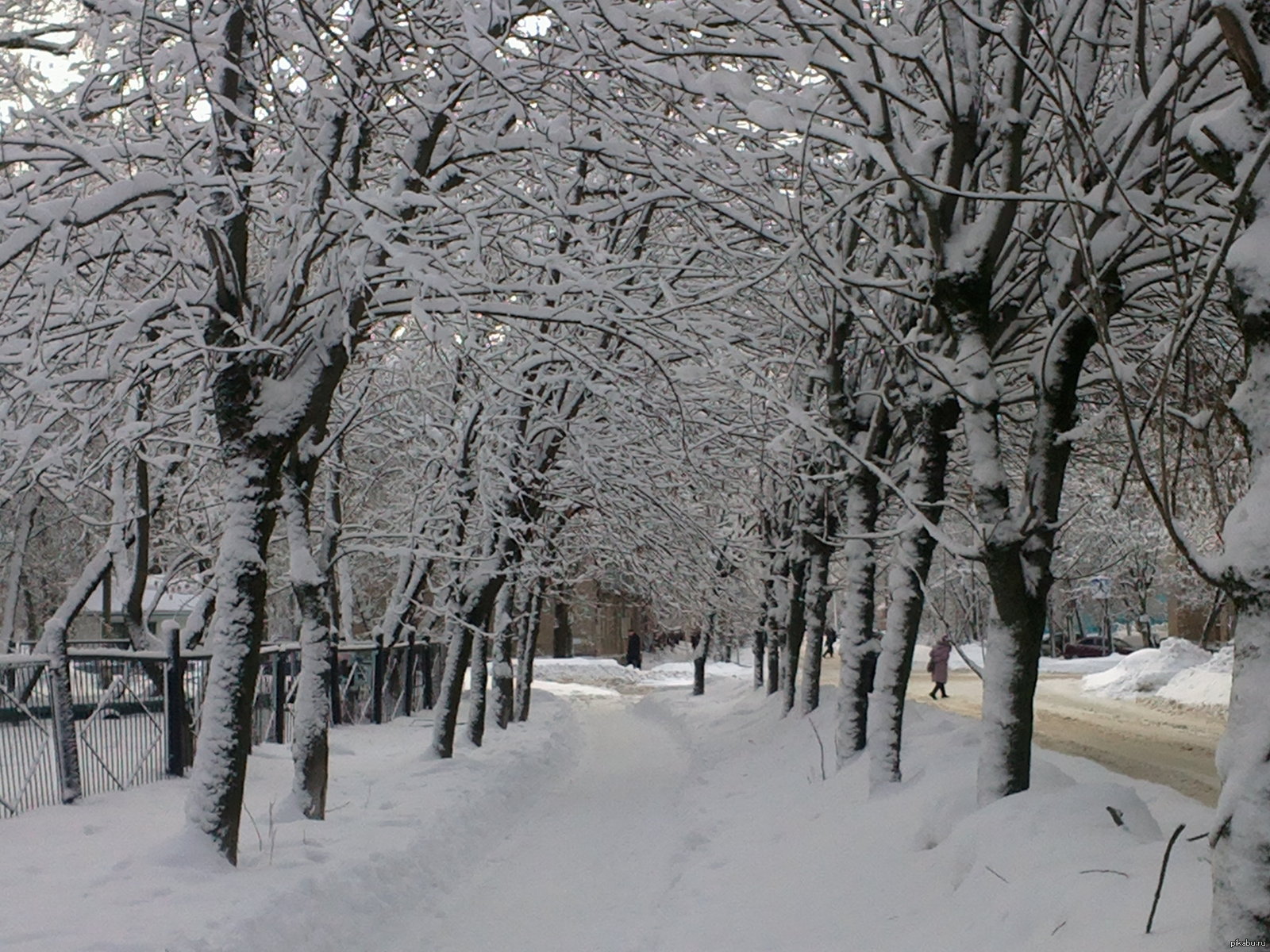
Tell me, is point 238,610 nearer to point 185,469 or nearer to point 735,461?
point 735,461

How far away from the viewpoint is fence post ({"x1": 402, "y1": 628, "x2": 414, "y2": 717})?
22219mm

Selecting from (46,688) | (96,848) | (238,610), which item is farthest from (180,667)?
(238,610)

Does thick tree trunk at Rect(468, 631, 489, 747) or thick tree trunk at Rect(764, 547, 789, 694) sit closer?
thick tree trunk at Rect(468, 631, 489, 747)

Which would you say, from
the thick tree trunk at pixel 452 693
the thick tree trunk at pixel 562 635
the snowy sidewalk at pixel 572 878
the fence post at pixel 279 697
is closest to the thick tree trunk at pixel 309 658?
the snowy sidewalk at pixel 572 878

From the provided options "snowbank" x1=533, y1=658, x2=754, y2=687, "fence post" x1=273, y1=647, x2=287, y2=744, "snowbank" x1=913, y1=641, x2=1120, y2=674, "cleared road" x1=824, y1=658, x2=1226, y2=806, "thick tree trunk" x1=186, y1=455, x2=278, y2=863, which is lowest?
"snowbank" x1=533, y1=658, x2=754, y2=687

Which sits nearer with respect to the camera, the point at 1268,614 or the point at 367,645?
the point at 1268,614

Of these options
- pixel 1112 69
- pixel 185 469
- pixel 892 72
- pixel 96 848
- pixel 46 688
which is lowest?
pixel 96 848

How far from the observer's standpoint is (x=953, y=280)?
655cm

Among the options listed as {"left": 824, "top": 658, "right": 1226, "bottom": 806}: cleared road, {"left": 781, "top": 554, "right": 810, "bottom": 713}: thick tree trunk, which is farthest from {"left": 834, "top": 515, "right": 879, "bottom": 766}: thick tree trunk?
{"left": 781, "top": 554, "right": 810, "bottom": 713}: thick tree trunk

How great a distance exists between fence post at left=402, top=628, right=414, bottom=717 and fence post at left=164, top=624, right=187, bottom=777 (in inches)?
387

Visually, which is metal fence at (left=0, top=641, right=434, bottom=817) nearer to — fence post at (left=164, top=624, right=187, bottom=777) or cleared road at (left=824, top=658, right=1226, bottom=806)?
fence post at (left=164, top=624, right=187, bottom=777)

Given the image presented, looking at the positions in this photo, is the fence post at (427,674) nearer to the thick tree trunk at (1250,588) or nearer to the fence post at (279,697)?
the fence post at (279,697)

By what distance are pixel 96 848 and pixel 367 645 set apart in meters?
12.4

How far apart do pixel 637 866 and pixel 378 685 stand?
11.9m
